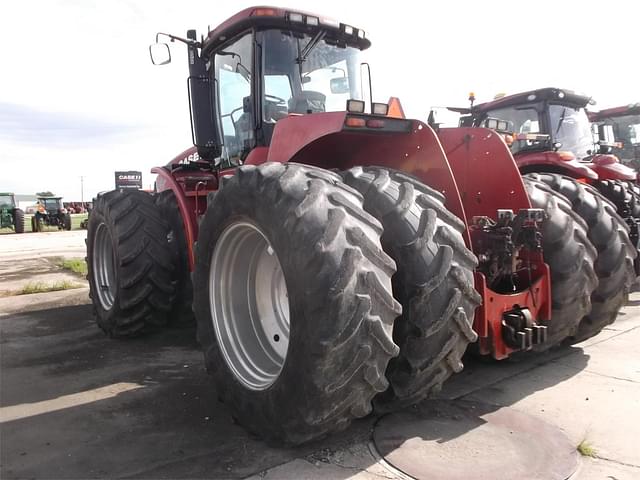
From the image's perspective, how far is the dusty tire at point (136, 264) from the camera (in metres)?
4.96

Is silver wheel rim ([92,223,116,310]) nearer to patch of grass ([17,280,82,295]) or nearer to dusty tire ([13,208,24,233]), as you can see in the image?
patch of grass ([17,280,82,295])

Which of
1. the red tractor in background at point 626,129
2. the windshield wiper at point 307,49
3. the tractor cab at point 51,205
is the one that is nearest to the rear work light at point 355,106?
the windshield wiper at point 307,49

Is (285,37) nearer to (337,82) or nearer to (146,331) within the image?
(337,82)

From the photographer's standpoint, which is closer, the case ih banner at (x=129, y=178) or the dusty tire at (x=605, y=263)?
the dusty tire at (x=605, y=263)

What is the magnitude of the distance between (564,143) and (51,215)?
28.9 m

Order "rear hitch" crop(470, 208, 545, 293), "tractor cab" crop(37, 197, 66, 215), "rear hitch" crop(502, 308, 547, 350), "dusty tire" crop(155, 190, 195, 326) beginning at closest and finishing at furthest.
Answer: "rear hitch" crop(502, 308, 547, 350), "rear hitch" crop(470, 208, 545, 293), "dusty tire" crop(155, 190, 195, 326), "tractor cab" crop(37, 197, 66, 215)

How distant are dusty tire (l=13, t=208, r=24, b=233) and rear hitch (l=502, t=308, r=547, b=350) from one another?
29.2 metres

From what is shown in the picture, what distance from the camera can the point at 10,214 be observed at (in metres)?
28.0

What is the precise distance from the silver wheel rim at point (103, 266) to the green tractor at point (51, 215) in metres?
25.5

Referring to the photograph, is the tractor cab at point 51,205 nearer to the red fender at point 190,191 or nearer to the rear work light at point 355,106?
the red fender at point 190,191

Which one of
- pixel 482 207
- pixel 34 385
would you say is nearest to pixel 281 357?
pixel 482 207

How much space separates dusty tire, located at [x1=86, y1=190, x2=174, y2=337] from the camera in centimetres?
496

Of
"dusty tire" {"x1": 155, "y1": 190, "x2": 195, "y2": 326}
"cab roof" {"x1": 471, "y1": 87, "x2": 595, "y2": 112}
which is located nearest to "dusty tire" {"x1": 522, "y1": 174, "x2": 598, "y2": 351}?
"dusty tire" {"x1": 155, "y1": 190, "x2": 195, "y2": 326}

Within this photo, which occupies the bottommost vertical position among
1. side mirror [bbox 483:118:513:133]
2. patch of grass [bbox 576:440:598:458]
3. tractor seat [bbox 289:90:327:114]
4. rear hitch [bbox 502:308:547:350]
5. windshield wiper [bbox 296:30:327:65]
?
patch of grass [bbox 576:440:598:458]
